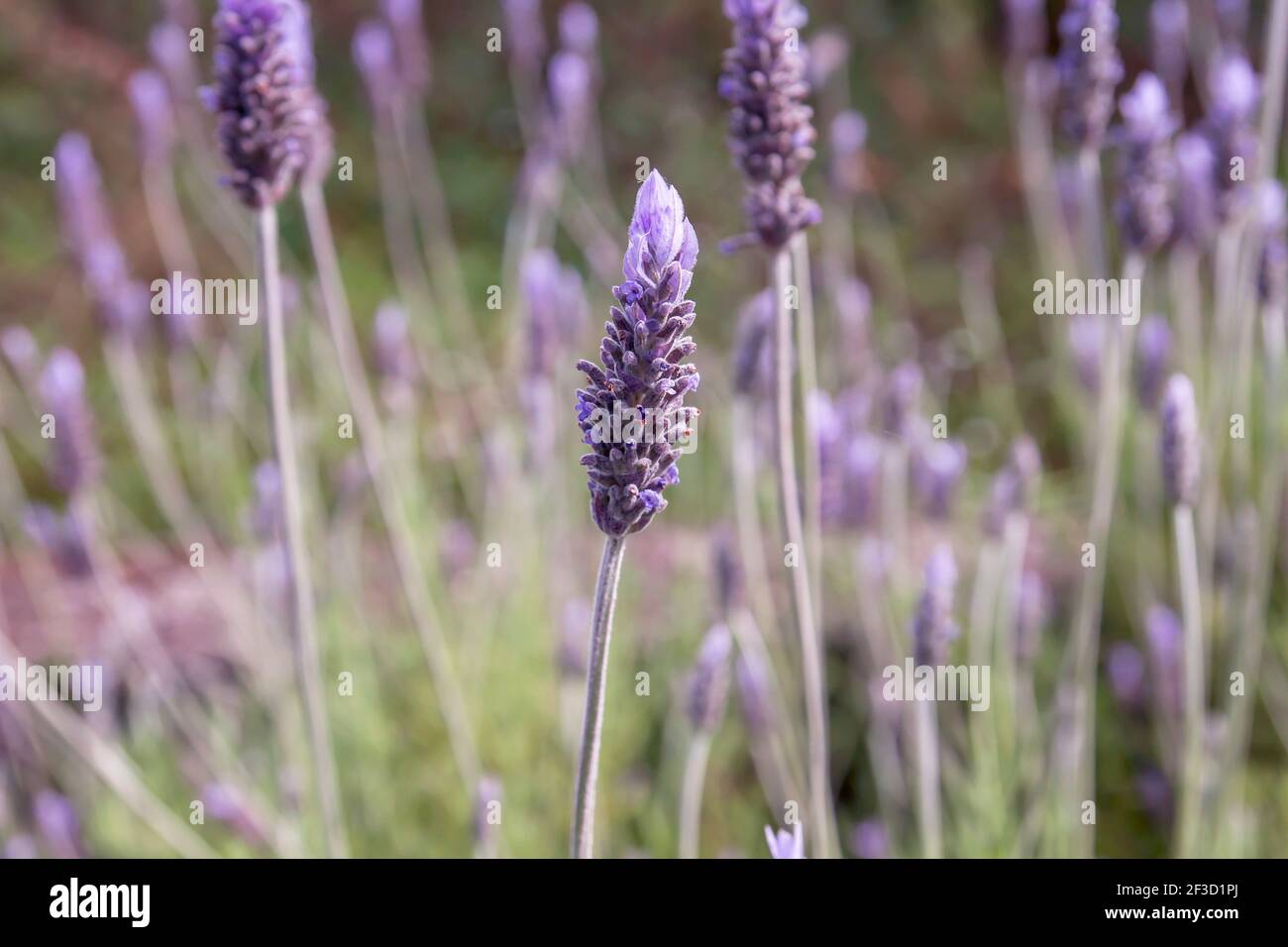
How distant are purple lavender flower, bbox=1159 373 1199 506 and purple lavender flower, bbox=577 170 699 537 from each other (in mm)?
849

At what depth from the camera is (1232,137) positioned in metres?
1.66

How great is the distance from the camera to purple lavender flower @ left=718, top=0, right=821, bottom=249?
4.11ft

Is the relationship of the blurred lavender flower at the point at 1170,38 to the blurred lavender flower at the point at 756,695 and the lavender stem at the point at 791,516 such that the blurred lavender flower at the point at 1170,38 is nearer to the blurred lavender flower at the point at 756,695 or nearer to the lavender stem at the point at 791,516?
the blurred lavender flower at the point at 756,695

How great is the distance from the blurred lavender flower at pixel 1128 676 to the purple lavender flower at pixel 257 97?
70.2 inches

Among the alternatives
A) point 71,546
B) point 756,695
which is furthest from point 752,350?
point 71,546

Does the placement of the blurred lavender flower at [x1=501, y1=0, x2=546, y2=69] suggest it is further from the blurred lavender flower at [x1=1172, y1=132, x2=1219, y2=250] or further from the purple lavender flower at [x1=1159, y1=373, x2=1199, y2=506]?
the purple lavender flower at [x1=1159, y1=373, x2=1199, y2=506]

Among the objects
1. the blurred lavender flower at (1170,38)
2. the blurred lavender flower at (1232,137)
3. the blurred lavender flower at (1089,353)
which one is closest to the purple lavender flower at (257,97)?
the blurred lavender flower at (1232,137)

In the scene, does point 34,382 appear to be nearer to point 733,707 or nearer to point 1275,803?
point 733,707

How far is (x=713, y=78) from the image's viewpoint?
519 cm

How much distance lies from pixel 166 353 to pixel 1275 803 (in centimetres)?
389

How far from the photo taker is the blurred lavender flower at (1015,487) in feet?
5.63

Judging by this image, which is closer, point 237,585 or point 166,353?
point 237,585

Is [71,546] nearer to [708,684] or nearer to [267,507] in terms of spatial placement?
[267,507]
